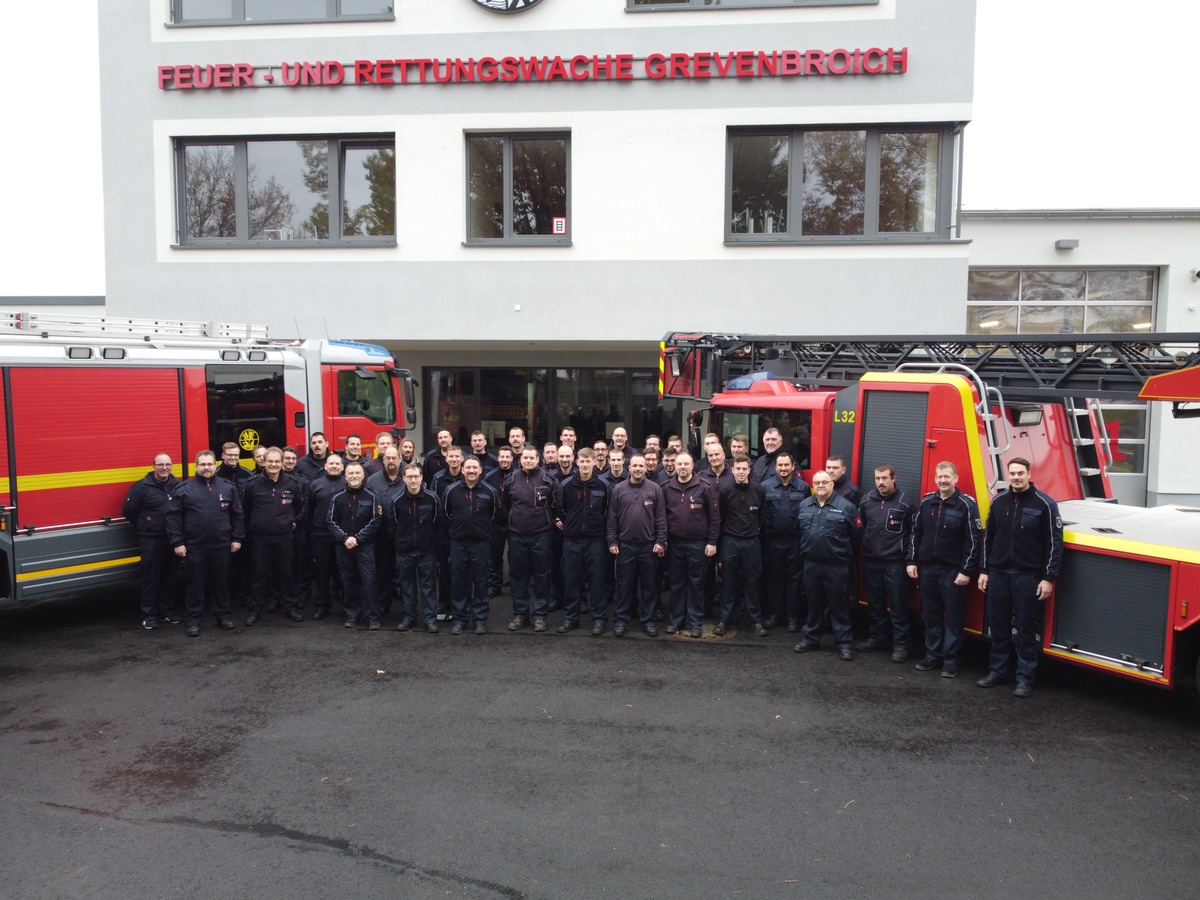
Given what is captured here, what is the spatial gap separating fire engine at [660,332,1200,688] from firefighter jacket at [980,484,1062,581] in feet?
0.64

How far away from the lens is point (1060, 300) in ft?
49.6

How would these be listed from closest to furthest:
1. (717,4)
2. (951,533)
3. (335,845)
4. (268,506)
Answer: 1. (335,845)
2. (951,533)
3. (268,506)
4. (717,4)

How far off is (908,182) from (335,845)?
12.2 metres

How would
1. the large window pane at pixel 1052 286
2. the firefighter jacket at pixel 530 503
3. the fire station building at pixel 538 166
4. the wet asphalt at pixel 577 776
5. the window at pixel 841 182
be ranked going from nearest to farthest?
the wet asphalt at pixel 577 776
the firefighter jacket at pixel 530 503
the fire station building at pixel 538 166
the window at pixel 841 182
the large window pane at pixel 1052 286

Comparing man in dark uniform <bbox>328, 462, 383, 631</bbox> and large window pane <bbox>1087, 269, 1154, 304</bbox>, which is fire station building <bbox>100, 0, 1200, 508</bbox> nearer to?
large window pane <bbox>1087, 269, 1154, 304</bbox>

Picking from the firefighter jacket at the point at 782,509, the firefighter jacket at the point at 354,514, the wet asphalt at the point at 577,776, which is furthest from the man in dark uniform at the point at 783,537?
the firefighter jacket at the point at 354,514

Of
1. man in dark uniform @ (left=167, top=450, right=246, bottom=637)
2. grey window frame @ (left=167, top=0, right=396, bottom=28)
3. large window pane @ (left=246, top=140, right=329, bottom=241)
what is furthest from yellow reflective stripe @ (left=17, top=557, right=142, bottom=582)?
grey window frame @ (left=167, top=0, right=396, bottom=28)

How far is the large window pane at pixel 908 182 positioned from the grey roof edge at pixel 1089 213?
1937 mm

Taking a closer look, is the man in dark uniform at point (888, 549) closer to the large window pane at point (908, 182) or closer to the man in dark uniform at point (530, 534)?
the man in dark uniform at point (530, 534)

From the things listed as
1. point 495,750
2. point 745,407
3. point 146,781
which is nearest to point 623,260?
point 745,407

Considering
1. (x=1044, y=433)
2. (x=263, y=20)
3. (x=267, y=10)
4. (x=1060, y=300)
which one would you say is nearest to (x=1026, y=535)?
(x=1044, y=433)

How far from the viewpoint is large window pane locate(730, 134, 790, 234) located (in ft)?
42.5

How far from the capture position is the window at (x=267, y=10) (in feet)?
43.3

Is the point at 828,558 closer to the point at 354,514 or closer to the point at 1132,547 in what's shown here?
the point at 1132,547
